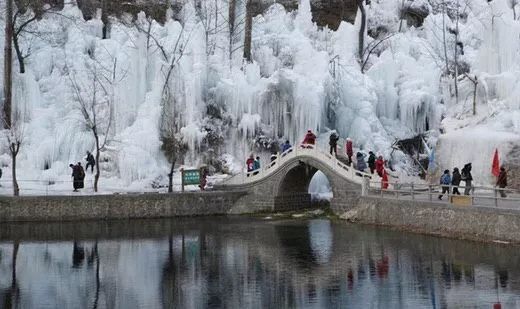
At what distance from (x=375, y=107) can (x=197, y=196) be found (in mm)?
13460

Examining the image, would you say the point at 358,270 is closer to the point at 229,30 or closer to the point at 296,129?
the point at 296,129

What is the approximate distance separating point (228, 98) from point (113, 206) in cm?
1128

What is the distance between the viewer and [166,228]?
3659cm

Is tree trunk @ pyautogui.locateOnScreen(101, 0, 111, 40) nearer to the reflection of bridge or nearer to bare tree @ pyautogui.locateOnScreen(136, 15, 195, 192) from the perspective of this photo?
bare tree @ pyautogui.locateOnScreen(136, 15, 195, 192)

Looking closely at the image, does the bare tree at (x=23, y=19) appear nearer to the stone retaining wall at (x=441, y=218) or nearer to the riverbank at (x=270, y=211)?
the riverbank at (x=270, y=211)

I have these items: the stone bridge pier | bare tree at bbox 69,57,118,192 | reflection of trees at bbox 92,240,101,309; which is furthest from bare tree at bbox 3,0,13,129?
reflection of trees at bbox 92,240,101,309

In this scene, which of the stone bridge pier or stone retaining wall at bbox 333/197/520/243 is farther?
the stone bridge pier

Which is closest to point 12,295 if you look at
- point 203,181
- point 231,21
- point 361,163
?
point 361,163

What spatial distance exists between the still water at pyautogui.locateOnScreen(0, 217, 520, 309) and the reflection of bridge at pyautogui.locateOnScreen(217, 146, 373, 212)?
407 centimetres

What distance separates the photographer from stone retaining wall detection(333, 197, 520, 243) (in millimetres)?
28500

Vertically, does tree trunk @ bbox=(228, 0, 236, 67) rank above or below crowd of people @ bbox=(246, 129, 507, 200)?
above

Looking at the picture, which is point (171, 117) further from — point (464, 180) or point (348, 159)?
point (464, 180)

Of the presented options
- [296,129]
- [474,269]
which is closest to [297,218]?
[296,129]

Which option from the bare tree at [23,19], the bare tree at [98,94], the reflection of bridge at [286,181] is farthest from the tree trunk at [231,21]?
the reflection of bridge at [286,181]
